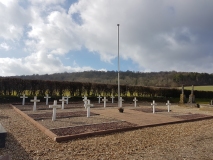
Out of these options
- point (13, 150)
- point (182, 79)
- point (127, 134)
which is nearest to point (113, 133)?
point (127, 134)

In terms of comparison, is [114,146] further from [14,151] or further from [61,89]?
[61,89]

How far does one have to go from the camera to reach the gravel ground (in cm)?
537

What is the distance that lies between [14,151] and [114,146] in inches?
111

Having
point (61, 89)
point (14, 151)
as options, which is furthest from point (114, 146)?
point (61, 89)

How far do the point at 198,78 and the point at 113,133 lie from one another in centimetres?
6369

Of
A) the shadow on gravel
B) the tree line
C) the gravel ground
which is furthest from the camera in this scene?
the tree line

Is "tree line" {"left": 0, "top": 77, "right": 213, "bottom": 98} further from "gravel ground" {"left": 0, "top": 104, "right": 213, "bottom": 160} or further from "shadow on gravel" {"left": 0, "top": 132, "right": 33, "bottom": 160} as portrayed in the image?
"shadow on gravel" {"left": 0, "top": 132, "right": 33, "bottom": 160}

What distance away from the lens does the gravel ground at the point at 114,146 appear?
5.37m

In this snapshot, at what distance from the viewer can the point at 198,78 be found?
212 ft

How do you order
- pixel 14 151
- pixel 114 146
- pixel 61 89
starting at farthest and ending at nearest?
pixel 61 89, pixel 114 146, pixel 14 151

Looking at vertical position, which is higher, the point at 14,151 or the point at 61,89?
the point at 61,89

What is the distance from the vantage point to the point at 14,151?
17.9ft

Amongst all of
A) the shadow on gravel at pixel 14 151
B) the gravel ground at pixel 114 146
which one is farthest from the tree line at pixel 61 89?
the shadow on gravel at pixel 14 151

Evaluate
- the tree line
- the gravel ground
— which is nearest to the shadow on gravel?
the gravel ground
